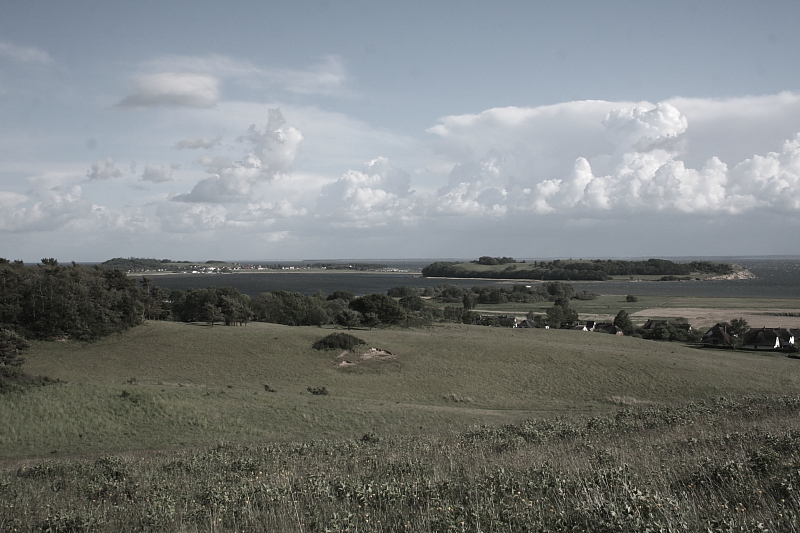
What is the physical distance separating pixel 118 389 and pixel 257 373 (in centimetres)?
1043

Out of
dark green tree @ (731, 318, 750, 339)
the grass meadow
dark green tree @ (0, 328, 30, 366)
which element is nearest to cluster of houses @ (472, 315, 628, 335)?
dark green tree @ (731, 318, 750, 339)

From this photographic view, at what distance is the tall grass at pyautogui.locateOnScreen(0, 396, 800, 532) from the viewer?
616 cm

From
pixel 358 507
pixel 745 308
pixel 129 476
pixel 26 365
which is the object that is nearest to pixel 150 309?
pixel 26 365

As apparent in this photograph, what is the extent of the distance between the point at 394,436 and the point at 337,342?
24.5 metres

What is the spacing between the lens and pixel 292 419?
2530 cm

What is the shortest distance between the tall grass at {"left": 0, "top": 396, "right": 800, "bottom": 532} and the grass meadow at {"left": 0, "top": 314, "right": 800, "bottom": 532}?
1.7 inches

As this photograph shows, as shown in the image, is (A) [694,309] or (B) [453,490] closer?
(B) [453,490]

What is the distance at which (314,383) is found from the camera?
36312 millimetres

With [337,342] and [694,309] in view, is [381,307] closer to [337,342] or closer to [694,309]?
[337,342]

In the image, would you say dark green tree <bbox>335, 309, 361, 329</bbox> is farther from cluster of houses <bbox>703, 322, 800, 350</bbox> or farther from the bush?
cluster of houses <bbox>703, 322, 800, 350</bbox>

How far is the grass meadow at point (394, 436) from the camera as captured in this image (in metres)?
6.95

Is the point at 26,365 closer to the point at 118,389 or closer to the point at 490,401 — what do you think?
the point at 118,389

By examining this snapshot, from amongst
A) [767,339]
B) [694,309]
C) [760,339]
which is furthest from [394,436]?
[694,309]

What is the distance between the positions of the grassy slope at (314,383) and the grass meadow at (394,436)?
159 millimetres
